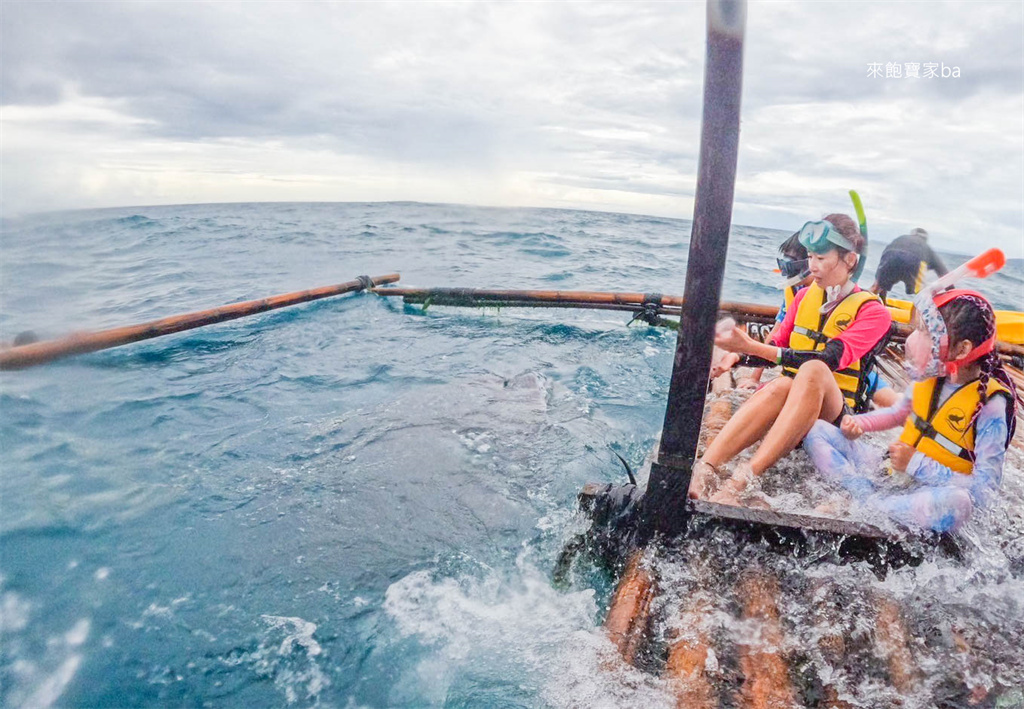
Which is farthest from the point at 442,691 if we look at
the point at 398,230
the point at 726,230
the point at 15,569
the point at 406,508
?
the point at 398,230

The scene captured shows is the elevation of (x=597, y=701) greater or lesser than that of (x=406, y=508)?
greater

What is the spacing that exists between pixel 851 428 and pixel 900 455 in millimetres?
406

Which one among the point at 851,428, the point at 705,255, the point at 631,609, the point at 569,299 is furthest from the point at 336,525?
the point at 569,299

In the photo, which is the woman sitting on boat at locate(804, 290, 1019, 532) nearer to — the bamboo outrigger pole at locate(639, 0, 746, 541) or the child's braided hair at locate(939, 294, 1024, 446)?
the child's braided hair at locate(939, 294, 1024, 446)

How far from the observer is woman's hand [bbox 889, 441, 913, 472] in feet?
11.0

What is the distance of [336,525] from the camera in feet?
14.3

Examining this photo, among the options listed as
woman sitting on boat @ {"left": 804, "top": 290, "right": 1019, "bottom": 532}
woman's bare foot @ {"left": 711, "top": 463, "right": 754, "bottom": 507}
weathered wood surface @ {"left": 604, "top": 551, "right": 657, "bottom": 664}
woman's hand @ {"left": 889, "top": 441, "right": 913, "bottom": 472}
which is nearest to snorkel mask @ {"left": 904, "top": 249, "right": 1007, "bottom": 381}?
woman sitting on boat @ {"left": 804, "top": 290, "right": 1019, "bottom": 532}

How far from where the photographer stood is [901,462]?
339cm

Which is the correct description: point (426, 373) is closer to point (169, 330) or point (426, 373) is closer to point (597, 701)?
point (169, 330)

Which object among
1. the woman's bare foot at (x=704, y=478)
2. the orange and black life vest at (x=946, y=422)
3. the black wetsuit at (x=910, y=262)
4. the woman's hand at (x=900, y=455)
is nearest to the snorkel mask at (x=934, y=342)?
the orange and black life vest at (x=946, y=422)

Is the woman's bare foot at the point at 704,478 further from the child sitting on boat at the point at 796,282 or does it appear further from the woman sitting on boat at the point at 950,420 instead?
the child sitting on boat at the point at 796,282

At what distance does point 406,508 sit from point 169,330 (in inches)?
201

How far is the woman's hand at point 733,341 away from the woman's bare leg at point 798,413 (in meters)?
0.82

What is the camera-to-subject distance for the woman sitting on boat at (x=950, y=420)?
2.73 m
